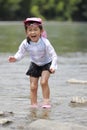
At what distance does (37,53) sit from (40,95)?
59.6 inches

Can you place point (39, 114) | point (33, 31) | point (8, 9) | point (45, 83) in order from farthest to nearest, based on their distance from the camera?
1. point (8, 9)
2. point (45, 83)
3. point (33, 31)
4. point (39, 114)

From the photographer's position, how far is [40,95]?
959 centimetres

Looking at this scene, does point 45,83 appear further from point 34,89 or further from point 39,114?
point 39,114

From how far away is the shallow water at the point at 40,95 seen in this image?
7.40 m

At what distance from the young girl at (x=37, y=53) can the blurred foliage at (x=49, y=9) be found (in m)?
92.3

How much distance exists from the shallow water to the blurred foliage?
8684cm

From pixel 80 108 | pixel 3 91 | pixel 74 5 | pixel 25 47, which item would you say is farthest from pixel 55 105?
pixel 74 5

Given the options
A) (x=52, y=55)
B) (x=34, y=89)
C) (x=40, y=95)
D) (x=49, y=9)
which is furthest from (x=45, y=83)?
(x=49, y=9)

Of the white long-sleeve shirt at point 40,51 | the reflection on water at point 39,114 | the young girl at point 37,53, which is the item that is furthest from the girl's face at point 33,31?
the reflection on water at point 39,114

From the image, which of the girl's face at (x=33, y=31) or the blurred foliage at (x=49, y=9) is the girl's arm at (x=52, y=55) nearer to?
the girl's face at (x=33, y=31)

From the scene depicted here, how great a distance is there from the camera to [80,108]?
26.9 feet

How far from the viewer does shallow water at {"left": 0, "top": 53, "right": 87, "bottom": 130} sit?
7398mm

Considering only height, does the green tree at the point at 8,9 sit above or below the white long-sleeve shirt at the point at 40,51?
above

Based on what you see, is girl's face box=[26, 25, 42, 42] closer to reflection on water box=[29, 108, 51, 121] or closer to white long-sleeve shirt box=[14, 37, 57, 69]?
white long-sleeve shirt box=[14, 37, 57, 69]
